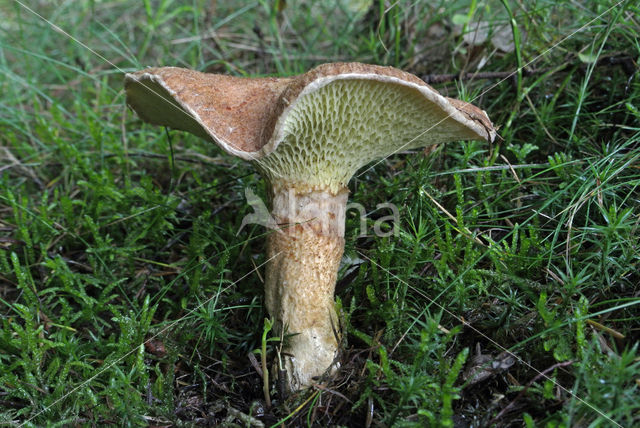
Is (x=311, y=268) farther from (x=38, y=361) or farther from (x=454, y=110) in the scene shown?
(x=38, y=361)

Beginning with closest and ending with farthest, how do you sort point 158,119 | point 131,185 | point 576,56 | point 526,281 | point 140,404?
point 140,404, point 526,281, point 158,119, point 576,56, point 131,185

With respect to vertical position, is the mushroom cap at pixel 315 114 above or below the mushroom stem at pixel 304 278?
above

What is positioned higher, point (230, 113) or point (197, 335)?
point (230, 113)

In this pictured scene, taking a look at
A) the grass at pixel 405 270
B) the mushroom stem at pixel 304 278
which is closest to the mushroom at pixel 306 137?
the mushroom stem at pixel 304 278

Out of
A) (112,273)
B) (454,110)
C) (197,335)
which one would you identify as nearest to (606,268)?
(454,110)

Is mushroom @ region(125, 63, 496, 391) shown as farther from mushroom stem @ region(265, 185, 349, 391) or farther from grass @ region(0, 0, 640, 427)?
grass @ region(0, 0, 640, 427)
